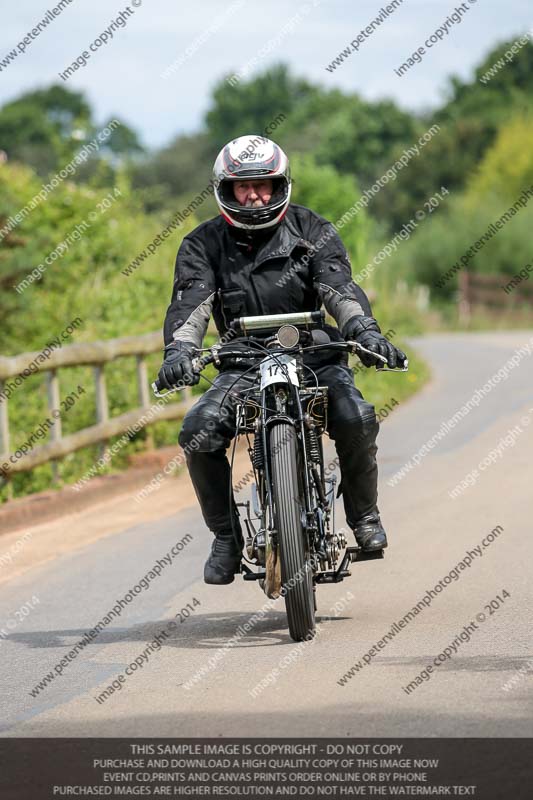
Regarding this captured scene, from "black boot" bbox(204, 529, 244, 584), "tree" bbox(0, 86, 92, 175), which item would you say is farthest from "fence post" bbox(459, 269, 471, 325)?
"black boot" bbox(204, 529, 244, 584)

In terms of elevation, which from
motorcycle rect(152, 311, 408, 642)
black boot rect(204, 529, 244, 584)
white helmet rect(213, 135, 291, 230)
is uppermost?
white helmet rect(213, 135, 291, 230)

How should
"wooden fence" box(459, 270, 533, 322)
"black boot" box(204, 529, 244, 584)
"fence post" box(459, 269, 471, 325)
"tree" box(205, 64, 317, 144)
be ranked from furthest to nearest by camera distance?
"tree" box(205, 64, 317, 144) < "fence post" box(459, 269, 471, 325) < "wooden fence" box(459, 270, 533, 322) < "black boot" box(204, 529, 244, 584)

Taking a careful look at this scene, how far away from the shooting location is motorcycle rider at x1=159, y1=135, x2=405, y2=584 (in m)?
6.75

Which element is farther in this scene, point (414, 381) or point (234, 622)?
point (414, 381)

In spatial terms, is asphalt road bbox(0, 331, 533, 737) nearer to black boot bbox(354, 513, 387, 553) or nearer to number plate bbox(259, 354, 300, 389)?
black boot bbox(354, 513, 387, 553)

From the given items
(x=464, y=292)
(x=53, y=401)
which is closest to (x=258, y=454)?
(x=53, y=401)

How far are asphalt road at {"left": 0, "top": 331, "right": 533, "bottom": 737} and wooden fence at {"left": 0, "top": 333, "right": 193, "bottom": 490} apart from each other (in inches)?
38.7

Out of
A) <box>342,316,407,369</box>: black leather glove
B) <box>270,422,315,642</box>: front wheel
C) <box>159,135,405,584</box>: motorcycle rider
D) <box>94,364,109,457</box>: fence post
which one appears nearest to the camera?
<box>270,422,315,642</box>: front wheel

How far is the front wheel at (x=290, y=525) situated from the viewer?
6.25 m

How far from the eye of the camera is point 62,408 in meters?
14.4

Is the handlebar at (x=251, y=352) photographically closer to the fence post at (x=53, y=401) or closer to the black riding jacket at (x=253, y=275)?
the black riding jacket at (x=253, y=275)
